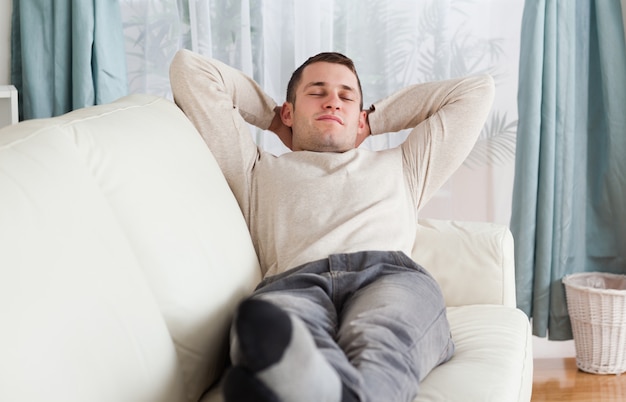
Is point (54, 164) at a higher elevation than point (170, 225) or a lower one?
higher

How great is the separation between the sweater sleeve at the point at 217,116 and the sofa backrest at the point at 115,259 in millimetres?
153

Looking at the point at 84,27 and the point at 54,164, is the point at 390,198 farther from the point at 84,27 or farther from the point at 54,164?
the point at 84,27

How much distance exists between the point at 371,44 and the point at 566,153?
756mm

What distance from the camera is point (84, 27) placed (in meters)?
2.91

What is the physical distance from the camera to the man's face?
2.37 m

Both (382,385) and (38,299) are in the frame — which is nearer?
(38,299)

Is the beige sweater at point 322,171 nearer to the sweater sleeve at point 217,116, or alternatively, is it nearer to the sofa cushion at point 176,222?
the sweater sleeve at point 217,116

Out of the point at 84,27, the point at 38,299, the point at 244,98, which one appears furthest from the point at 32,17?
the point at 38,299

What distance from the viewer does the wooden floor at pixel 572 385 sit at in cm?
292

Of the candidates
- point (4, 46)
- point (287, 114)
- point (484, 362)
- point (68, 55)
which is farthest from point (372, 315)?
point (4, 46)

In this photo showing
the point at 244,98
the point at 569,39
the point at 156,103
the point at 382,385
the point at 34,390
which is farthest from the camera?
the point at 569,39

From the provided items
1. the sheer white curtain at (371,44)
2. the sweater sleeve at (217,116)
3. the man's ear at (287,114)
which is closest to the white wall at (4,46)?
the sheer white curtain at (371,44)

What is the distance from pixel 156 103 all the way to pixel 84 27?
911mm

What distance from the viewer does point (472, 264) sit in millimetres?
2324
